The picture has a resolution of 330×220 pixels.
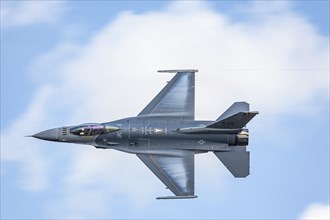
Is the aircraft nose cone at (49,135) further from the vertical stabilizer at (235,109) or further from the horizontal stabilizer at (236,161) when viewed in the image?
the vertical stabilizer at (235,109)

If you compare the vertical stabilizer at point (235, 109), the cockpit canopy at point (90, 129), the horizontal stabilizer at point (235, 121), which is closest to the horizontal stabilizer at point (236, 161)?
the horizontal stabilizer at point (235, 121)

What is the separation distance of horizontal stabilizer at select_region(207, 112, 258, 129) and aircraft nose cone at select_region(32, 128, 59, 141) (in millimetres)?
9884

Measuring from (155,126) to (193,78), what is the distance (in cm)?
429

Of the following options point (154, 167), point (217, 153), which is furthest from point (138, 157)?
point (217, 153)

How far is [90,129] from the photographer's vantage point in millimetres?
54656

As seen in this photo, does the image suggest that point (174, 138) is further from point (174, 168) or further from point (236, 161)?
point (236, 161)

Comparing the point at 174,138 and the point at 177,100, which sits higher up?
the point at 177,100

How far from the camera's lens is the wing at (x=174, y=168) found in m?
53.3

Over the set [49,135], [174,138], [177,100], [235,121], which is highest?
[177,100]

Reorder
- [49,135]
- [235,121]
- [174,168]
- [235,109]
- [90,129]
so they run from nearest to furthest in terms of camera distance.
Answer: [235,121] < [174,168] < [235,109] < [90,129] < [49,135]

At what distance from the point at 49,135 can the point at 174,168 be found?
329 inches

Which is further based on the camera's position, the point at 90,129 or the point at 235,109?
the point at 90,129

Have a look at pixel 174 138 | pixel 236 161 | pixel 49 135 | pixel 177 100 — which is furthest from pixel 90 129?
pixel 236 161

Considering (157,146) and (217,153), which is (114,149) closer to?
(157,146)
